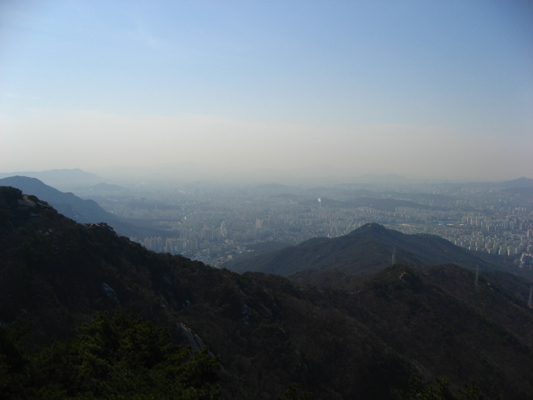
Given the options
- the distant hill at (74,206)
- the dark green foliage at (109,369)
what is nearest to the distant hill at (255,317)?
the dark green foliage at (109,369)

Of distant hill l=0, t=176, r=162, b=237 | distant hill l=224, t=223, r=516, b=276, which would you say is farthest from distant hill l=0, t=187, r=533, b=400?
distant hill l=0, t=176, r=162, b=237

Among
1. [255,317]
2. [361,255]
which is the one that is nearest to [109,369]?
[255,317]

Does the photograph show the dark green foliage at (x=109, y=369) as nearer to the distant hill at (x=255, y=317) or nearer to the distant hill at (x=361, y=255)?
the distant hill at (x=255, y=317)

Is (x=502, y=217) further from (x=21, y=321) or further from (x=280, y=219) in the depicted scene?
(x=21, y=321)

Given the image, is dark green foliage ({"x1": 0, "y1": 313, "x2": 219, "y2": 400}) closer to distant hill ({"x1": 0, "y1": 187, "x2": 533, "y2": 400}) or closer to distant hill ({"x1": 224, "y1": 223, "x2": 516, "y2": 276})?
distant hill ({"x1": 0, "y1": 187, "x2": 533, "y2": 400})

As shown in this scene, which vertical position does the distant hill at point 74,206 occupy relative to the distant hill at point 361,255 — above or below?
above

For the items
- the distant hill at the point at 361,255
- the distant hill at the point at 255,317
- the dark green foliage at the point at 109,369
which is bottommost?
the distant hill at the point at 361,255

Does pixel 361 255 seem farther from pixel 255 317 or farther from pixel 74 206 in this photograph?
pixel 74 206
